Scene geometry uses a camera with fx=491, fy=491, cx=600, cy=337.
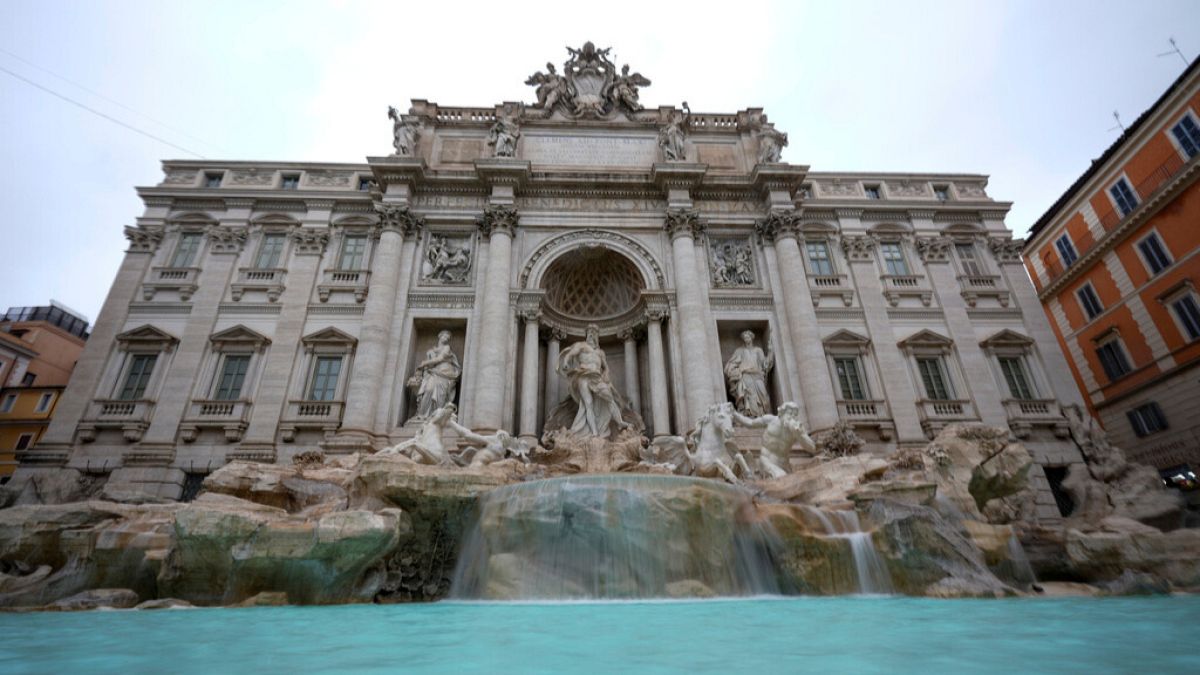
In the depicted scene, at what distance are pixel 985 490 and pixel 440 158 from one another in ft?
67.1

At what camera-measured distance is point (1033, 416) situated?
16906 millimetres

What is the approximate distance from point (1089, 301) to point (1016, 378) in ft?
29.3

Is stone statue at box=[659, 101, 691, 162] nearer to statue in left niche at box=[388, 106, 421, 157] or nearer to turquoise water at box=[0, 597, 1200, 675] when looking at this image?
statue in left niche at box=[388, 106, 421, 157]

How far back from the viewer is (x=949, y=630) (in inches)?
139

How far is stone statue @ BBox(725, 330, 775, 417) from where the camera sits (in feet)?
52.2

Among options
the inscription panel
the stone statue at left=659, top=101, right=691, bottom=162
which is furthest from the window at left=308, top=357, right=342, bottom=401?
the stone statue at left=659, top=101, right=691, bottom=162

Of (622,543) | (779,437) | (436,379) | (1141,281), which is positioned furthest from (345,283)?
(1141,281)

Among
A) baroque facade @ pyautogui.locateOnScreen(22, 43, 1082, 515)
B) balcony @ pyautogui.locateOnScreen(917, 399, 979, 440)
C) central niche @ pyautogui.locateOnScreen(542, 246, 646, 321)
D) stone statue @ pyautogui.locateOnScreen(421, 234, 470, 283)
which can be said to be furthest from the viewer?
central niche @ pyautogui.locateOnScreen(542, 246, 646, 321)

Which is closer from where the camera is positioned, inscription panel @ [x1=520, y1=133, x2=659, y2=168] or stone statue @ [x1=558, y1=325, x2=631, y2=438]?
stone statue @ [x1=558, y1=325, x2=631, y2=438]

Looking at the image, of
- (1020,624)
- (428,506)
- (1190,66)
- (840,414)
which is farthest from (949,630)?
(1190,66)

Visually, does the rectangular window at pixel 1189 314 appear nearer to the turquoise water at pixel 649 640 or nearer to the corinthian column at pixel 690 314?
the corinthian column at pixel 690 314

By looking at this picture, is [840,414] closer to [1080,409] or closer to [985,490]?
[985,490]

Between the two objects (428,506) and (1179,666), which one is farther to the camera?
(428,506)

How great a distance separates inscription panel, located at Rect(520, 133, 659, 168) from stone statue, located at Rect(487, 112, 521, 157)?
2.22 feet
